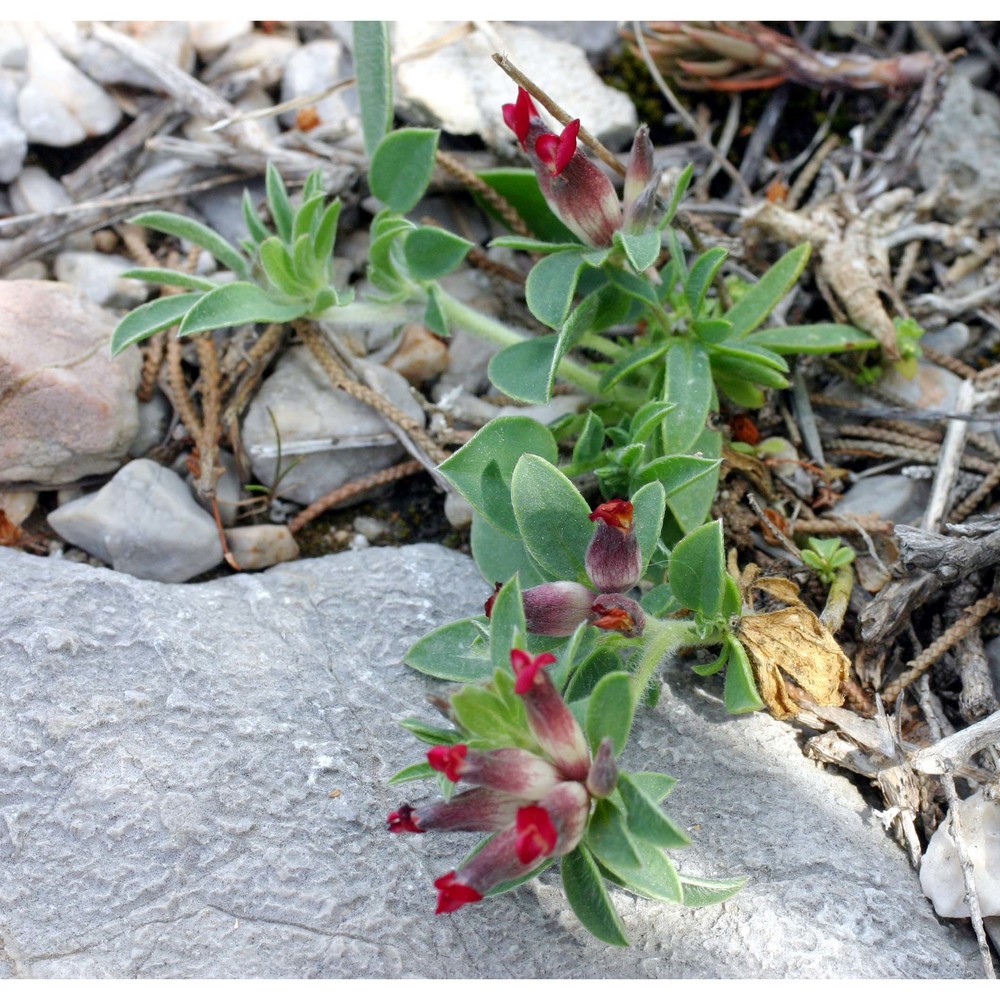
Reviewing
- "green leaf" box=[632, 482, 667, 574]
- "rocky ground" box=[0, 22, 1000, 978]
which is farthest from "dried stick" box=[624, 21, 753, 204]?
"green leaf" box=[632, 482, 667, 574]

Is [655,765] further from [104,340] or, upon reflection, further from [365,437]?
[104,340]

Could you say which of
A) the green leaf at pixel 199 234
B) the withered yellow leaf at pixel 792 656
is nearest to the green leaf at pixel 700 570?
the withered yellow leaf at pixel 792 656

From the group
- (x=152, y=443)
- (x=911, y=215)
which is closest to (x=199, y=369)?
(x=152, y=443)

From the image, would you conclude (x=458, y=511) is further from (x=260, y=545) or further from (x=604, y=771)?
(x=604, y=771)

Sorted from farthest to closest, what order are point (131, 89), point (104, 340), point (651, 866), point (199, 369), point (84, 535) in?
point (131, 89) → point (199, 369) → point (104, 340) → point (84, 535) → point (651, 866)

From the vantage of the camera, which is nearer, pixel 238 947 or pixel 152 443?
pixel 238 947

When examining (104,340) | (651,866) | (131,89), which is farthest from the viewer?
(131,89)
